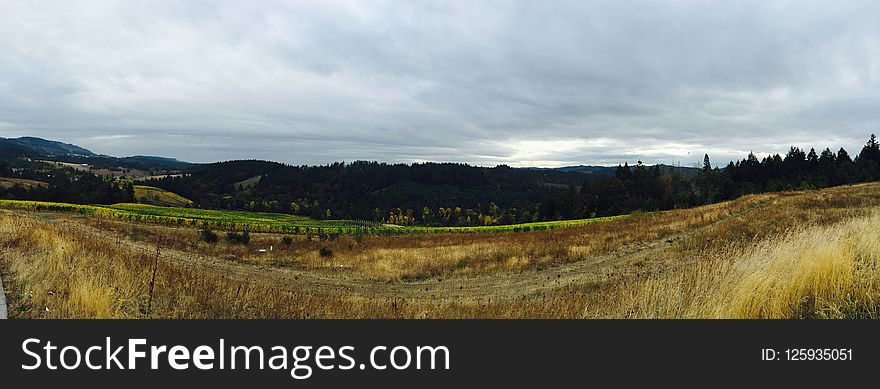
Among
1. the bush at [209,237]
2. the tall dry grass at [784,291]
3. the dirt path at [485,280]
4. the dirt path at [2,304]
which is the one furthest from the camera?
the bush at [209,237]

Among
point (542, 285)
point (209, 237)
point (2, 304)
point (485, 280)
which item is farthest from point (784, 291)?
point (209, 237)

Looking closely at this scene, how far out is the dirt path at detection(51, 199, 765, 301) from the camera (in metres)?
13.8

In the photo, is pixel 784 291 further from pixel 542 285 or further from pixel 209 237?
pixel 209 237

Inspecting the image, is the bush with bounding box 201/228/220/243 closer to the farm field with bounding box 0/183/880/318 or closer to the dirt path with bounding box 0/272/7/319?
the farm field with bounding box 0/183/880/318

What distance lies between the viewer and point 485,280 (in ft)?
53.8

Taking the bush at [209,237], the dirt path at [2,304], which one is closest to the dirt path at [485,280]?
the dirt path at [2,304]

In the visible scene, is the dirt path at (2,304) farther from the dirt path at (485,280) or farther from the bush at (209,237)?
the bush at (209,237)

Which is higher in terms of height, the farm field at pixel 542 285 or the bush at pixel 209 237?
the farm field at pixel 542 285

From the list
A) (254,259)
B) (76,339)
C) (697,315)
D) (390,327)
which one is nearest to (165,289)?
(76,339)

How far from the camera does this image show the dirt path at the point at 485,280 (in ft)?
45.4

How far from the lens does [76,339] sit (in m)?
4.27

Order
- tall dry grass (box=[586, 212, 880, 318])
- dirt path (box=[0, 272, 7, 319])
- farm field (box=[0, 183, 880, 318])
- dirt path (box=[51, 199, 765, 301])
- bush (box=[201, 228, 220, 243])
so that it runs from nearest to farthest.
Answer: tall dry grass (box=[586, 212, 880, 318])
farm field (box=[0, 183, 880, 318])
dirt path (box=[0, 272, 7, 319])
dirt path (box=[51, 199, 765, 301])
bush (box=[201, 228, 220, 243])

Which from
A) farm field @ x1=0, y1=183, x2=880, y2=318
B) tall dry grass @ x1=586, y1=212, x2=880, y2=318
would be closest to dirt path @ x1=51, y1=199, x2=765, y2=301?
farm field @ x1=0, y1=183, x2=880, y2=318

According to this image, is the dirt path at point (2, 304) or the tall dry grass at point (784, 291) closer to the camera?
the tall dry grass at point (784, 291)
